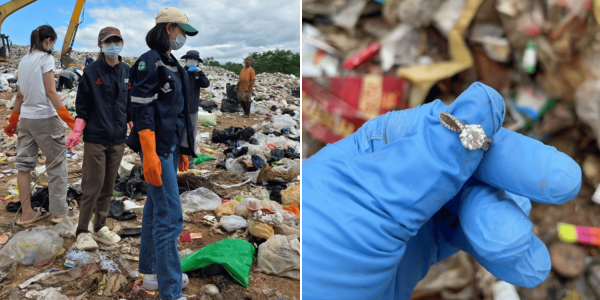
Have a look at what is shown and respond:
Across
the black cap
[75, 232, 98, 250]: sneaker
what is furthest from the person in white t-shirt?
the black cap

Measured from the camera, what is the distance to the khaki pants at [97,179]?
2.07m

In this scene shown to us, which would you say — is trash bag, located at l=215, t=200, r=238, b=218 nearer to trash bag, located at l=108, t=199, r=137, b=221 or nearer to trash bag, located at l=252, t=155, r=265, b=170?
trash bag, located at l=108, t=199, r=137, b=221

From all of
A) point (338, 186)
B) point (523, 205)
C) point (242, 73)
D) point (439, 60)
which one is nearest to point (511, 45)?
point (439, 60)

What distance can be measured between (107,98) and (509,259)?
1.94m

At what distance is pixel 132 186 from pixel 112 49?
1353mm

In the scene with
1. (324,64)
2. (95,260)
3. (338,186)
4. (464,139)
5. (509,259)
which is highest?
(324,64)

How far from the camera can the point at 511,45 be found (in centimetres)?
129

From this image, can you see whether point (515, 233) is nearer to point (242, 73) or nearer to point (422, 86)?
point (422, 86)

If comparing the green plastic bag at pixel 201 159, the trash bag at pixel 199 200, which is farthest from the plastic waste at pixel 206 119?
the trash bag at pixel 199 200

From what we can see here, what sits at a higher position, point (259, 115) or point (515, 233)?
point (515, 233)

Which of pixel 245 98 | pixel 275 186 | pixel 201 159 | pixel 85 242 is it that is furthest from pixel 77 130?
pixel 245 98

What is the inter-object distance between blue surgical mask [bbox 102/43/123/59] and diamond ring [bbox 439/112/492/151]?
1725 mm

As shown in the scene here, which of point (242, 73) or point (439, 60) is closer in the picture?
point (439, 60)

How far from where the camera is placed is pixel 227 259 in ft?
6.53
